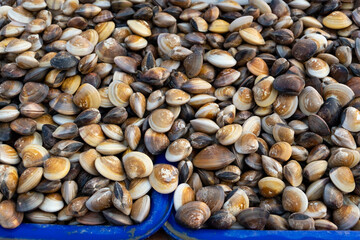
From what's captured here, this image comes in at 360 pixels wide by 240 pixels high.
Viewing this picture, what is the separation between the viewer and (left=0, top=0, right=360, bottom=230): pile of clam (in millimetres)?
1392

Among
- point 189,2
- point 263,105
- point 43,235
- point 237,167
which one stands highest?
point 189,2

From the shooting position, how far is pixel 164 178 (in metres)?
1.41

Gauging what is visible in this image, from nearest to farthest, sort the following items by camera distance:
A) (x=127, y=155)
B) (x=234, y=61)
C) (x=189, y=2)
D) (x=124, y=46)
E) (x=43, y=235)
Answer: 1. (x=43, y=235)
2. (x=127, y=155)
3. (x=234, y=61)
4. (x=124, y=46)
5. (x=189, y=2)

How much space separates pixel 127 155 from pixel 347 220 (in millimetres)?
924

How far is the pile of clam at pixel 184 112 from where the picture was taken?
1392mm

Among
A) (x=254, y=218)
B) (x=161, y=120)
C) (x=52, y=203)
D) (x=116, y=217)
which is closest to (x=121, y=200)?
(x=116, y=217)

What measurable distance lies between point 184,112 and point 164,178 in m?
0.38

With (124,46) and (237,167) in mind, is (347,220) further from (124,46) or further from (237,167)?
(124,46)

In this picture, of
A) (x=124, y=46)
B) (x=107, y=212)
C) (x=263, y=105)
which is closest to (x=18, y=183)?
(x=107, y=212)

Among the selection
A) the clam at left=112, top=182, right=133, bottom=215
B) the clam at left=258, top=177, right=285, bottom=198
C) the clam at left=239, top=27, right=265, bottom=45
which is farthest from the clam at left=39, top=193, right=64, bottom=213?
the clam at left=239, top=27, right=265, bottom=45

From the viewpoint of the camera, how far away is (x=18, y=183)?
1.41 m

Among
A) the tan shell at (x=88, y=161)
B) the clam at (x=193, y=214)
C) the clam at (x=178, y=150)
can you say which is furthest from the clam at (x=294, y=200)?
the tan shell at (x=88, y=161)

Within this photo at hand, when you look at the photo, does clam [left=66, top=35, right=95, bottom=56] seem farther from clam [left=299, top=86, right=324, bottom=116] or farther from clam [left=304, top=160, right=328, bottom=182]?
clam [left=304, top=160, right=328, bottom=182]

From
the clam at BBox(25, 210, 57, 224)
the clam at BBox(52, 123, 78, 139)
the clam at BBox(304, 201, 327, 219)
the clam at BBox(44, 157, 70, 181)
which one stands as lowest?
the clam at BBox(25, 210, 57, 224)
